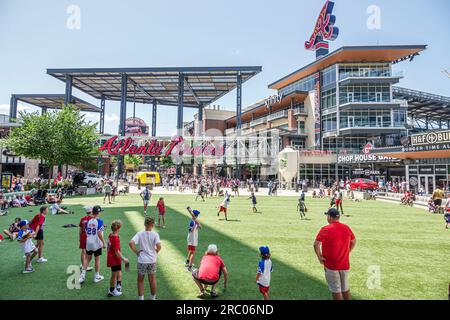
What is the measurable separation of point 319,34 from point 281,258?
55.2 meters

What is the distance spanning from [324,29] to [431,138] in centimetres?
3441

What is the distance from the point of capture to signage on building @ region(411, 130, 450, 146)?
2453 cm

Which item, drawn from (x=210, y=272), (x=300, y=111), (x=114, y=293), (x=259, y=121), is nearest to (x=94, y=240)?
(x=114, y=293)

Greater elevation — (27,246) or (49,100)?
(49,100)

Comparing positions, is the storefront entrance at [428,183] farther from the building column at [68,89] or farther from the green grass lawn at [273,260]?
the building column at [68,89]

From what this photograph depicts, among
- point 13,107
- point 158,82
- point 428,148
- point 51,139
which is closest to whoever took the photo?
point 428,148

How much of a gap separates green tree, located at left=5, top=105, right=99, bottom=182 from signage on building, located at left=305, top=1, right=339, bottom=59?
1754 inches

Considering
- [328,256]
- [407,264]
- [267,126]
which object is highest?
[267,126]

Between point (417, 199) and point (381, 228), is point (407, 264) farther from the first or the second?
point (417, 199)

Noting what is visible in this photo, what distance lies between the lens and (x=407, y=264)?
825 centimetres

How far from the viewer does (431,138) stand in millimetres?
26062

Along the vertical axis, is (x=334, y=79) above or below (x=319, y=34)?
below

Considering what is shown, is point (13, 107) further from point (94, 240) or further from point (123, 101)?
point (94, 240)
